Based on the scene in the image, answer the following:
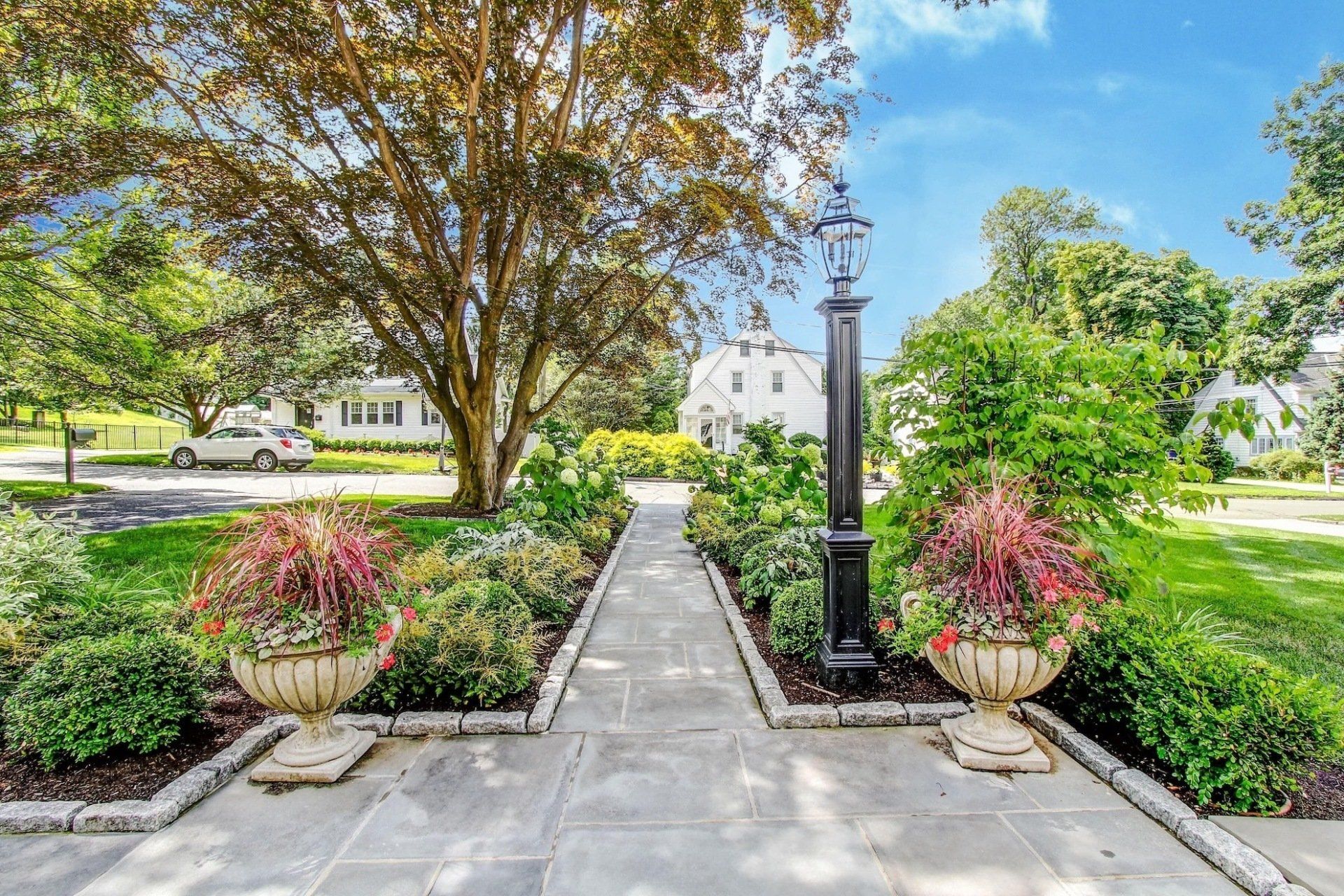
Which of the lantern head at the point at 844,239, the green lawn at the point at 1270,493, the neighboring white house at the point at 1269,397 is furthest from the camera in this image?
the neighboring white house at the point at 1269,397

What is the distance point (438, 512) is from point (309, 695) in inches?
269

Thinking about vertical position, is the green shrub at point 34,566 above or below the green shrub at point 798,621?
above

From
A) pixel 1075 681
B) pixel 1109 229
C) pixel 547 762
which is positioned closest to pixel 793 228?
pixel 1075 681

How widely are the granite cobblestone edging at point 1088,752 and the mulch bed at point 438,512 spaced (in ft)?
19.6

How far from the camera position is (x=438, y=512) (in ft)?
29.2

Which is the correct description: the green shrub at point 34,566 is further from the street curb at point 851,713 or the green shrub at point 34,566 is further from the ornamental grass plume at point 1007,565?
the ornamental grass plume at point 1007,565

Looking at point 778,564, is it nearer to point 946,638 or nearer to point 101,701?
point 946,638

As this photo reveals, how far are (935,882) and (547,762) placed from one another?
158cm

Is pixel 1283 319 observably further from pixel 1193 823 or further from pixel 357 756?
pixel 357 756

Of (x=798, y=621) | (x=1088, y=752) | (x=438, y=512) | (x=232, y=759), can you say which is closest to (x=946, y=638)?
(x=1088, y=752)

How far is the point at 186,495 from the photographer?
11.0m

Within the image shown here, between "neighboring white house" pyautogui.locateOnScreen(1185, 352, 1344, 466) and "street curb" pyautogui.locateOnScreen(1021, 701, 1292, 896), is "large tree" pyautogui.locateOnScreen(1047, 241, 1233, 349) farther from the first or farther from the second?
"street curb" pyautogui.locateOnScreen(1021, 701, 1292, 896)

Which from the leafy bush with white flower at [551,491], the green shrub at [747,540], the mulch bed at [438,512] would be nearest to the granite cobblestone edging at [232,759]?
the green shrub at [747,540]

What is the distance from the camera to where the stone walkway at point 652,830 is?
1.82 meters
